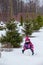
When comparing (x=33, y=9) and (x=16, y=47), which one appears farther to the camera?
(x=33, y=9)

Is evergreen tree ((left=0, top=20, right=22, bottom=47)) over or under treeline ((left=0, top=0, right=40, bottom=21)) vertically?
under

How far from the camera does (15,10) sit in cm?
6762

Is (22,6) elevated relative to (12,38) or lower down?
elevated

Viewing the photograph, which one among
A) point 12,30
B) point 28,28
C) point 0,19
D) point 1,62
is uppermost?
point 0,19

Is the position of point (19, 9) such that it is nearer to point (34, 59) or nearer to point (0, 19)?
point (0, 19)

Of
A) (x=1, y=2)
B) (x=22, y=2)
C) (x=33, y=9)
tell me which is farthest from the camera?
(x=22, y=2)

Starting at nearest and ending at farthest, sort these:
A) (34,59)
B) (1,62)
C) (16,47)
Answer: (1,62), (34,59), (16,47)

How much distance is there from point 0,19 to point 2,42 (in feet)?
118

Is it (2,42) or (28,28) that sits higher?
(28,28)

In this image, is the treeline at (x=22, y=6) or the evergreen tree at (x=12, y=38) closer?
the evergreen tree at (x=12, y=38)

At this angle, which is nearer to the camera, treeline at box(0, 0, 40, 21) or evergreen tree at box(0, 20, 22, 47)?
evergreen tree at box(0, 20, 22, 47)

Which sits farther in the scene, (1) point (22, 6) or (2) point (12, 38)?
(1) point (22, 6)

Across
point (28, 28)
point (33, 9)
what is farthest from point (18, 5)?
point (28, 28)

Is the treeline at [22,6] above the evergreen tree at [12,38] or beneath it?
above
